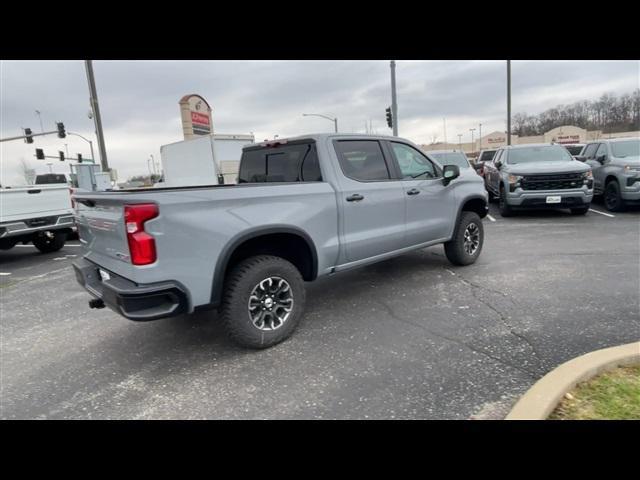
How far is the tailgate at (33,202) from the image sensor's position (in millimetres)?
7609

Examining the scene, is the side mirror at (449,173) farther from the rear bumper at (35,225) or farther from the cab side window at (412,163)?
the rear bumper at (35,225)

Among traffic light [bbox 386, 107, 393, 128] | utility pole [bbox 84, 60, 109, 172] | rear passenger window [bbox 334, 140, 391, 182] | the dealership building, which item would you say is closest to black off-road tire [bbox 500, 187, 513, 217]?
rear passenger window [bbox 334, 140, 391, 182]

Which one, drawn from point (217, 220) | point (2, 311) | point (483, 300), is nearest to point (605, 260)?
point (483, 300)

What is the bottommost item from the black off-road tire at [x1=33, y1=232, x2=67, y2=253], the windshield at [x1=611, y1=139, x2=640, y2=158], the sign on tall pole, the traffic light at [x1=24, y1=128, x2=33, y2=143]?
the black off-road tire at [x1=33, y1=232, x2=67, y2=253]

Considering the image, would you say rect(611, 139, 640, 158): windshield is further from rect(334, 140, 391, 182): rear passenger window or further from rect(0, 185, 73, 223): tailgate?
rect(0, 185, 73, 223): tailgate

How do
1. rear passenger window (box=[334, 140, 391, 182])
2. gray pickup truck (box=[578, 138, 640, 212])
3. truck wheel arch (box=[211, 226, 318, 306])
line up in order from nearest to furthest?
truck wheel arch (box=[211, 226, 318, 306]) → rear passenger window (box=[334, 140, 391, 182]) → gray pickup truck (box=[578, 138, 640, 212])

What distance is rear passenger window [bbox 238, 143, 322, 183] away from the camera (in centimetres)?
414

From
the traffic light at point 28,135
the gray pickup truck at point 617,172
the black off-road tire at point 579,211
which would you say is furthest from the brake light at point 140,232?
the traffic light at point 28,135

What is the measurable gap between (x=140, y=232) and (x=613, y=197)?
1134 cm

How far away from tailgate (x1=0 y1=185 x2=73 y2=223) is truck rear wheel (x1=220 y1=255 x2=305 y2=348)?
6768 mm
